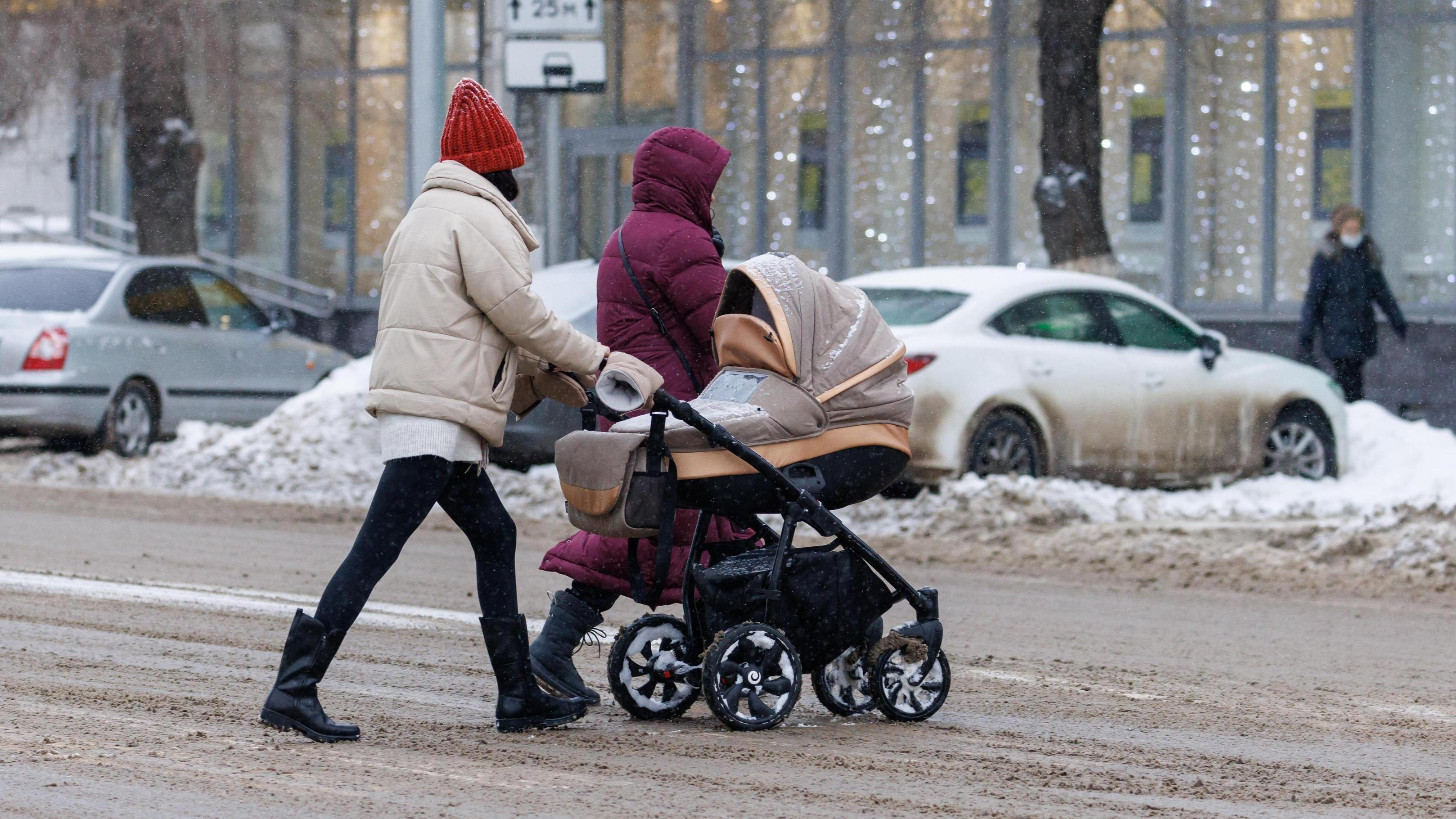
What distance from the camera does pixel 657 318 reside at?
640cm

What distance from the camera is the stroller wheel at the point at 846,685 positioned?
6.16 m

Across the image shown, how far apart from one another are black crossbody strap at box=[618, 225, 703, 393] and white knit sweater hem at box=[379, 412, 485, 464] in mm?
978

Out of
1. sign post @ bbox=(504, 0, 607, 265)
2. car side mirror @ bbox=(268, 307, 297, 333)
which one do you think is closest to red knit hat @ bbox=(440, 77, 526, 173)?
sign post @ bbox=(504, 0, 607, 265)

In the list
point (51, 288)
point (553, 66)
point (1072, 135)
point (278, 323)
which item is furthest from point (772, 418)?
point (278, 323)

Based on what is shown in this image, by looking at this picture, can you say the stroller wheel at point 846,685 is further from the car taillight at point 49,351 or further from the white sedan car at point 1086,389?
the car taillight at point 49,351

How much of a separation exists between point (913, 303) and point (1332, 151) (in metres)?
8.28

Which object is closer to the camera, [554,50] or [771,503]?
[771,503]

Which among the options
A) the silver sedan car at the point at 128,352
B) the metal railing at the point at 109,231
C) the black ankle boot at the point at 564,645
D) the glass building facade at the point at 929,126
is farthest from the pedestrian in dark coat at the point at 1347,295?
the metal railing at the point at 109,231

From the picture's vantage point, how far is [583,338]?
5.77 m

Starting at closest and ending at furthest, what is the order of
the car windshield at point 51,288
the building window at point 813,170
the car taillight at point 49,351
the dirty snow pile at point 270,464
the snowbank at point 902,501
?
the snowbank at point 902,501 → the dirty snow pile at point 270,464 → the car taillight at point 49,351 → the car windshield at point 51,288 → the building window at point 813,170

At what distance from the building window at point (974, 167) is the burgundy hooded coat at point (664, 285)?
14.8 metres

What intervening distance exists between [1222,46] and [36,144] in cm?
1585

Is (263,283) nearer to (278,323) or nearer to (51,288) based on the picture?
(278,323)

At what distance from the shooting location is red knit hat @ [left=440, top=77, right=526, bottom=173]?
5754 mm
